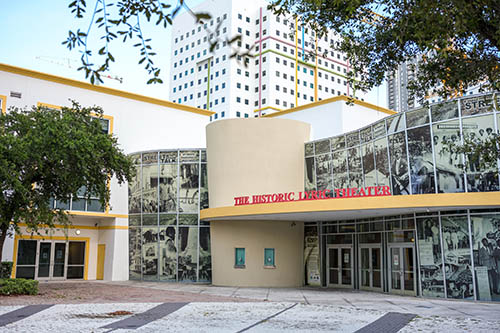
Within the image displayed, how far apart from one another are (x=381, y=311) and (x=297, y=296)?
5.27 m

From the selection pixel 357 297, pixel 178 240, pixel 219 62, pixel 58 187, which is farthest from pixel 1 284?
pixel 219 62

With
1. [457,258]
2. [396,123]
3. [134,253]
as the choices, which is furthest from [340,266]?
[134,253]

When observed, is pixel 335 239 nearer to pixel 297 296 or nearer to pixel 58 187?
pixel 297 296

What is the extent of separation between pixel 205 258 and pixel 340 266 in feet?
23.9

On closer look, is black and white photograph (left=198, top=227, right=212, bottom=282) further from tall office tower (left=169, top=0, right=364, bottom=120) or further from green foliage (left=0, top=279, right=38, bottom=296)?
tall office tower (left=169, top=0, right=364, bottom=120)

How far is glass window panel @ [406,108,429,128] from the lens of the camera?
2102 cm

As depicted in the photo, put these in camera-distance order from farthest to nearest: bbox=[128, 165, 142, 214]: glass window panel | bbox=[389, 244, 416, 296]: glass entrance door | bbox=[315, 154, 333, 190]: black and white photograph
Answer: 1. bbox=[128, 165, 142, 214]: glass window panel
2. bbox=[315, 154, 333, 190]: black and white photograph
3. bbox=[389, 244, 416, 296]: glass entrance door

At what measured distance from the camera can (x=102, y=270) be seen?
31.2 metres

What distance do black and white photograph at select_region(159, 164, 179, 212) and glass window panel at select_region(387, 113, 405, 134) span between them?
12.6 metres

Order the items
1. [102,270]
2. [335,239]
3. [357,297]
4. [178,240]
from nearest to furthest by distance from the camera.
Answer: [357,297]
[335,239]
[178,240]
[102,270]

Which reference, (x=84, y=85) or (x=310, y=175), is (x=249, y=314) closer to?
(x=310, y=175)

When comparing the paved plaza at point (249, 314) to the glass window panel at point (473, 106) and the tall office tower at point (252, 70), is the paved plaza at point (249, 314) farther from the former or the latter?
the tall office tower at point (252, 70)

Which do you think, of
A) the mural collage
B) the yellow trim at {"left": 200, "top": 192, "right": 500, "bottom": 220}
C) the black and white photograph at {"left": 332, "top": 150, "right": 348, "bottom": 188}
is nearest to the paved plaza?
the yellow trim at {"left": 200, "top": 192, "right": 500, "bottom": 220}

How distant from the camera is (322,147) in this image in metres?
27.0
